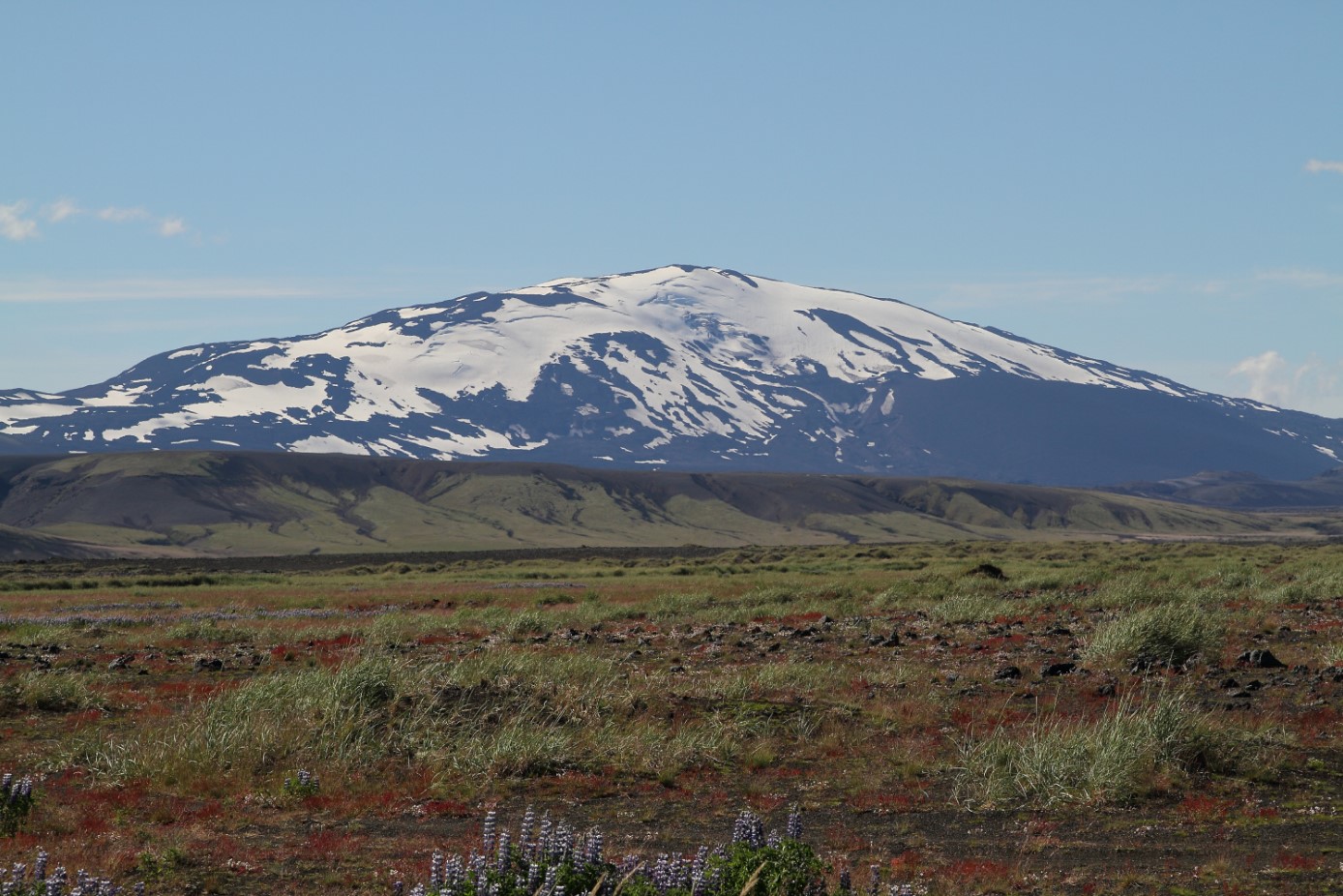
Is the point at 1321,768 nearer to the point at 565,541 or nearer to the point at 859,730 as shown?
the point at 859,730

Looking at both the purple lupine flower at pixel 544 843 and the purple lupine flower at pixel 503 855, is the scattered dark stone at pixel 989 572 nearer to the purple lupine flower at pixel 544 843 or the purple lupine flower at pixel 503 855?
the purple lupine flower at pixel 544 843

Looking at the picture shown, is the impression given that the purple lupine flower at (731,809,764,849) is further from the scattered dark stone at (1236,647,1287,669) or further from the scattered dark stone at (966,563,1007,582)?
the scattered dark stone at (966,563,1007,582)

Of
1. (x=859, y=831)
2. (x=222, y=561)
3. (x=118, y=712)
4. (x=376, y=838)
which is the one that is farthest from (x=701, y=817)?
(x=222, y=561)

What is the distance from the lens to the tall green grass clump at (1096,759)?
13633mm

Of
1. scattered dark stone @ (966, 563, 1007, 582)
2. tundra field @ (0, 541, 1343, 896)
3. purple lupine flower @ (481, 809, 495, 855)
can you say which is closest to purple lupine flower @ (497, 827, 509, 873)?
purple lupine flower @ (481, 809, 495, 855)

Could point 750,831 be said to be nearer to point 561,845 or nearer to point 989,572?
point 561,845

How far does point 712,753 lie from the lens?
51.4 ft

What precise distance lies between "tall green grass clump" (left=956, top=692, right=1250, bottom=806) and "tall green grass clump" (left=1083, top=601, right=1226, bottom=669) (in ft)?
22.4

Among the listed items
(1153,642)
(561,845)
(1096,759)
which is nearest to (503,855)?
(561,845)

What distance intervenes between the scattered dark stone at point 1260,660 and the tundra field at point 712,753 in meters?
0.05

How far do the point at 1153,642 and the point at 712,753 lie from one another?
10.7 m

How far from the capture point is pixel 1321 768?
14898 millimetres

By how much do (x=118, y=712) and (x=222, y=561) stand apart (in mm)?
96330

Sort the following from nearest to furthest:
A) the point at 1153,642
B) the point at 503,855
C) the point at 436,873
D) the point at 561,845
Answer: the point at 503,855 < the point at 436,873 < the point at 561,845 < the point at 1153,642
